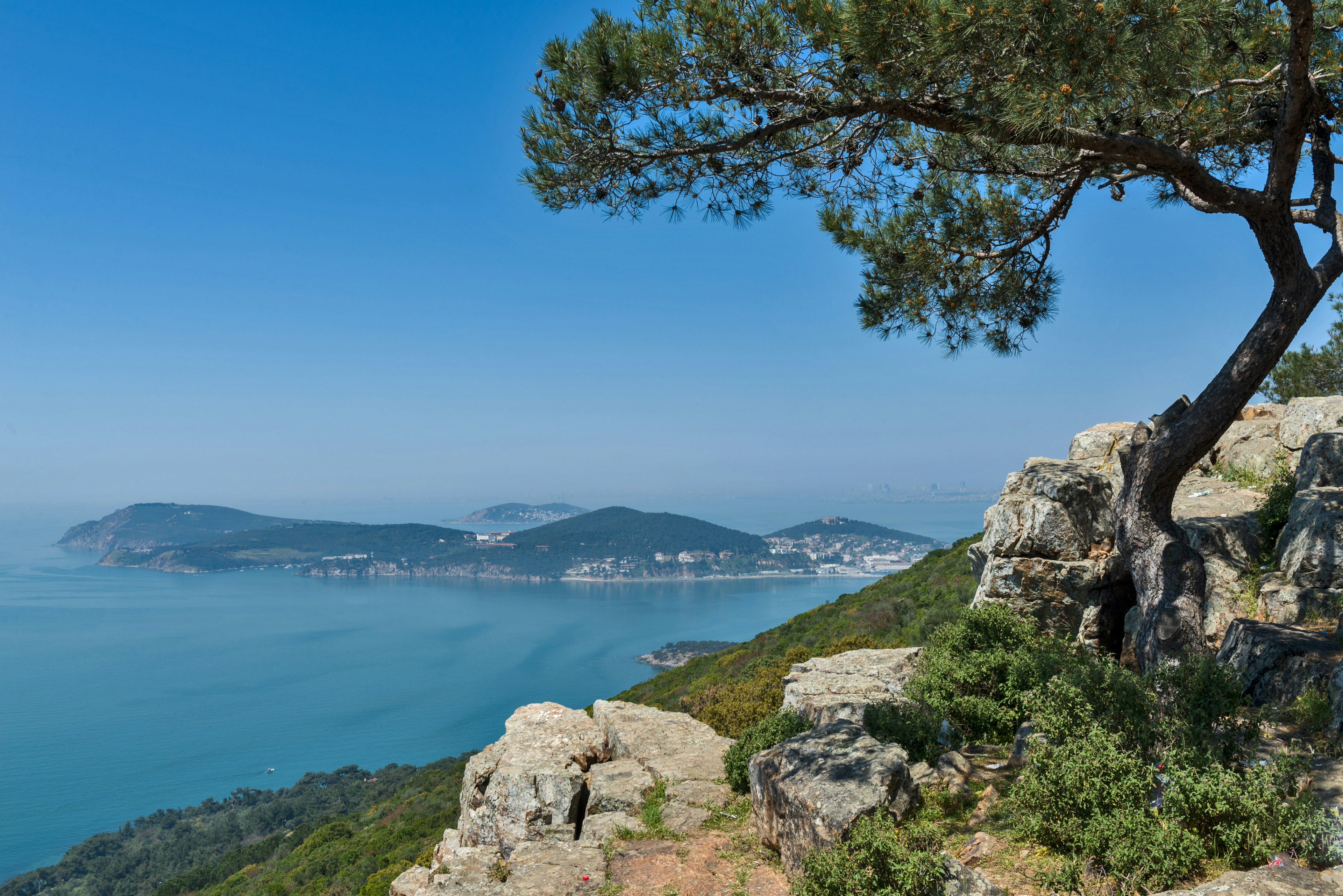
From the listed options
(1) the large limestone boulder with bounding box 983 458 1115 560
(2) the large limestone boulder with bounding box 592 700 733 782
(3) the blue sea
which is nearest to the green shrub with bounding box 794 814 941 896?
(2) the large limestone boulder with bounding box 592 700 733 782

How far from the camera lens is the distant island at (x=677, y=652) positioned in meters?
80.4

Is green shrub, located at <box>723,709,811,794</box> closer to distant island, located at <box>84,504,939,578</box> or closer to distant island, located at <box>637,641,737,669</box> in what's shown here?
distant island, located at <box>637,641,737,669</box>

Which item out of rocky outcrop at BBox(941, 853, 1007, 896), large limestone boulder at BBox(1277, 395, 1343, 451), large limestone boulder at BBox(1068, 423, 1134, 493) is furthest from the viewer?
large limestone boulder at BBox(1068, 423, 1134, 493)

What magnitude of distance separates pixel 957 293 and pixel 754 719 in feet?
22.9

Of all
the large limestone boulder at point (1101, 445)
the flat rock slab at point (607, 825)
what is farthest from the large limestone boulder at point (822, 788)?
the large limestone boulder at point (1101, 445)

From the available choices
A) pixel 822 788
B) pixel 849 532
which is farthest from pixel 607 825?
pixel 849 532

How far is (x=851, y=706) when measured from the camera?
7.52 meters

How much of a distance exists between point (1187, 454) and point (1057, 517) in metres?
2.42

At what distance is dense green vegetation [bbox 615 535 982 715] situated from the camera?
15.6 meters

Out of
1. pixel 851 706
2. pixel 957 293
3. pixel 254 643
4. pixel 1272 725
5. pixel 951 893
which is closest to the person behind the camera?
pixel 951 893

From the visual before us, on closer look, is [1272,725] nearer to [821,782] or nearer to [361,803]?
[821,782]

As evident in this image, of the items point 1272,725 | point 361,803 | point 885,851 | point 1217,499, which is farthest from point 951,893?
point 361,803

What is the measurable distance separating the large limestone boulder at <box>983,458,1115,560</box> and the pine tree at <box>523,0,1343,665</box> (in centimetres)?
119

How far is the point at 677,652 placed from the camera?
85.0 m
